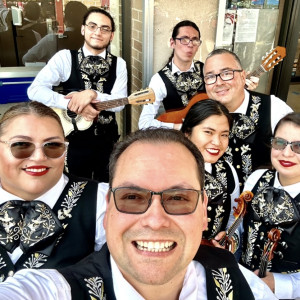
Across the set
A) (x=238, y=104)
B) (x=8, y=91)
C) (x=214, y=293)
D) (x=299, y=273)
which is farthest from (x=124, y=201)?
(x=8, y=91)

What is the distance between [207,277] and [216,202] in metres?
0.76

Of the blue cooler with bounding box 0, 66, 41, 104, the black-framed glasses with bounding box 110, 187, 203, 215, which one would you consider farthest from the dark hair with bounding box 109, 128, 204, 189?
the blue cooler with bounding box 0, 66, 41, 104

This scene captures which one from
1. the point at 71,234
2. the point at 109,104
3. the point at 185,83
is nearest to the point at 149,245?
the point at 71,234

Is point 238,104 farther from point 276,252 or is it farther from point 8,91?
point 8,91

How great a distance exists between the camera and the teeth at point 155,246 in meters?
0.97

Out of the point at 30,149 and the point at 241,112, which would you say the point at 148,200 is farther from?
the point at 241,112

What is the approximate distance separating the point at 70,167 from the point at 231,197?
1483mm

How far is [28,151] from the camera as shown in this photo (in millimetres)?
1433

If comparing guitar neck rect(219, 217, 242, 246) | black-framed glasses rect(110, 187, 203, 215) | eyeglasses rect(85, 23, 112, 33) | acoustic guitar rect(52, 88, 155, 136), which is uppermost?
eyeglasses rect(85, 23, 112, 33)

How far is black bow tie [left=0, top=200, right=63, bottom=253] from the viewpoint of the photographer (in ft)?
4.59

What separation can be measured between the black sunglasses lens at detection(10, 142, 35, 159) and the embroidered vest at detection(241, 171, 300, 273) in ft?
3.60

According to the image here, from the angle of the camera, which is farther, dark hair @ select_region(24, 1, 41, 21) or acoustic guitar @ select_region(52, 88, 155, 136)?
dark hair @ select_region(24, 1, 41, 21)

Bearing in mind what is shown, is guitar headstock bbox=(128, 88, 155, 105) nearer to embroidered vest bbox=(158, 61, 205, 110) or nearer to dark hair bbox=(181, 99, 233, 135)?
embroidered vest bbox=(158, 61, 205, 110)

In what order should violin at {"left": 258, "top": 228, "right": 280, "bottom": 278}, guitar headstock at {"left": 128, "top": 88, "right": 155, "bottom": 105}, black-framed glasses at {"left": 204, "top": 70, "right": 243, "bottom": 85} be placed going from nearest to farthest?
violin at {"left": 258, "top": 228, "right": 280, "bottom": 278}, black-framed glasses at {"left": 204, "top": 70, "right": 243, "bottom": 85}, guitar headstock at {"left": 128, "top": 88, "right": 155, "bottom": 105}
